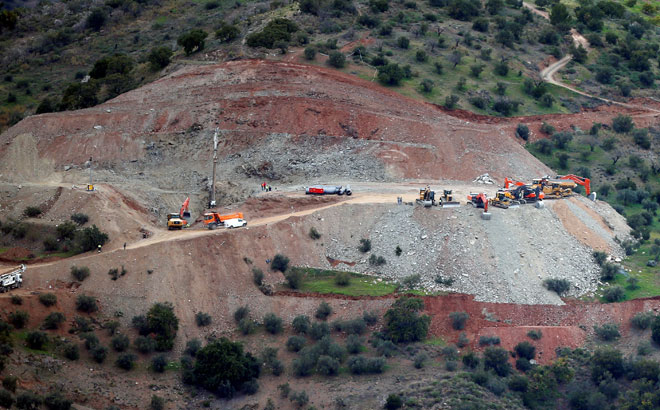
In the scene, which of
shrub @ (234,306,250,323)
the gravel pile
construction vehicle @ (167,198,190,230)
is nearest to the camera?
shrub @ (234,306,250,323)

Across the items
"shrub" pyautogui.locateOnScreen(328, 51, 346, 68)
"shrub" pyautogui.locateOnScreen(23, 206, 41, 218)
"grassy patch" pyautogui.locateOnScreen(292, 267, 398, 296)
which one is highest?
"shrub" pyautogui.locateOnScreen(328, 51, 346, 68)

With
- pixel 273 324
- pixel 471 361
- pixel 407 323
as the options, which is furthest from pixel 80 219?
pixel 471 361

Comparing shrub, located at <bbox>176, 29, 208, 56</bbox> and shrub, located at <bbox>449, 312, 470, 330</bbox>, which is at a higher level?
shrub, located at <bbox>176, 29, 208, 56</bbox>

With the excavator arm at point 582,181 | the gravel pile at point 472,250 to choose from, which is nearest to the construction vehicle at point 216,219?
the gravel pile at point 472,250

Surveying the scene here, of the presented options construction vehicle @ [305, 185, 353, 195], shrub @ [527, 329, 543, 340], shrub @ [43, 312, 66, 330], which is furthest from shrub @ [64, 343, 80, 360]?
shrub @ [527, 329, 543, 340]

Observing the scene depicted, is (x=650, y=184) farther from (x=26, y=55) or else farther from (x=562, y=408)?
(x=26, y=55)

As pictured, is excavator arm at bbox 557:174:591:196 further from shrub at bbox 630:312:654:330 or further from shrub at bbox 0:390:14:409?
shrub at bbox 0:390:14:409
